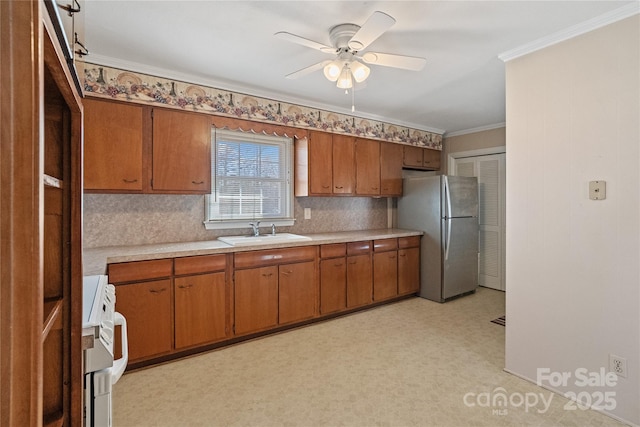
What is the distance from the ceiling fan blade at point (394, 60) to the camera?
2.01m

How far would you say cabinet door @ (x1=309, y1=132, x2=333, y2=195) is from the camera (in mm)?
3725

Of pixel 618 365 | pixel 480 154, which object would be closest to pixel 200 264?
pixel 618 365

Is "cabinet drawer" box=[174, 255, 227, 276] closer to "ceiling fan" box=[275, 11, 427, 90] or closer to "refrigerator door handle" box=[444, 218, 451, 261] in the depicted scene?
"ceiling fan" box=[275, 11, 427, 90]

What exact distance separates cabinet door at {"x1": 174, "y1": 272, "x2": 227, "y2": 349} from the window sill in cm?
66

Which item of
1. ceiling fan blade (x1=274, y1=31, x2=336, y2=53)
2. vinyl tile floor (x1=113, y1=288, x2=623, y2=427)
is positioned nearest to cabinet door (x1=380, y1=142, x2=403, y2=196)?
vinyl tile floor (x1=113, y1=288, x2=623, y2=427)

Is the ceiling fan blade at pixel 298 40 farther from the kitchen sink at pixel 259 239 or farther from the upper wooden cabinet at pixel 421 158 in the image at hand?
the upper wooden cabinet at pixel 421 158

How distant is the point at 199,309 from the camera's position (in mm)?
2740

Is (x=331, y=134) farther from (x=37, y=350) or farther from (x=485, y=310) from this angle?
(x=37, y=350)

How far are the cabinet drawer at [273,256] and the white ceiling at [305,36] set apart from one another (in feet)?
5.33

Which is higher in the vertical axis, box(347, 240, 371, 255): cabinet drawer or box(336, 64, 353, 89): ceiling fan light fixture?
box(336, 64, 353, 89): ceiling fan light fixture

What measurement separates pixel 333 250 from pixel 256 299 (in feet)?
3.28

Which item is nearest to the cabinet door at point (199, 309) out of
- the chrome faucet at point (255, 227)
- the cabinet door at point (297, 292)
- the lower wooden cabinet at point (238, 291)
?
the lower wooden cabinet at point (238, 291)

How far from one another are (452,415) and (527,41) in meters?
2.54

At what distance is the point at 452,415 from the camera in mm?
1979
